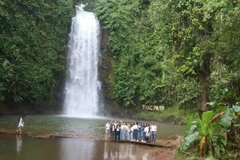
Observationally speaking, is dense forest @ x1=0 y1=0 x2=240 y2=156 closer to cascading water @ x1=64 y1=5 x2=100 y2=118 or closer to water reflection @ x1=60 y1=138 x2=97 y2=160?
cascading water @ x1=64 y1=5 x2=100 y2=118

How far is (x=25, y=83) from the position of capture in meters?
29.2

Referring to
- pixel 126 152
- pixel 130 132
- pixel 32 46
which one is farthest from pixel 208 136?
pixel 32 46

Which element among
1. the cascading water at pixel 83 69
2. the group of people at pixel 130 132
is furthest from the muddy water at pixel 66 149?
the cascading water at pixel 83 69

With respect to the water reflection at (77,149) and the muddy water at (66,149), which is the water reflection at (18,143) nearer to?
the muddy water at (66,149)

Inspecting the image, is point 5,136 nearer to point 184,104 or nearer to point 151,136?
point 151,136

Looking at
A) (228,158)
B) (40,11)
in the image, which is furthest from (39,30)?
(228,158)

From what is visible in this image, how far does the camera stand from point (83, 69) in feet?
121

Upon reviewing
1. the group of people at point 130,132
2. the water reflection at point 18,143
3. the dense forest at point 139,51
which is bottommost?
the water reflection at point 18,143

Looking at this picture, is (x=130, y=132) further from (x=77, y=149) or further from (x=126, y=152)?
(x=77, y=149)

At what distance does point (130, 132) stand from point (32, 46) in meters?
18.5

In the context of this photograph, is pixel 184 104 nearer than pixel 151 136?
No

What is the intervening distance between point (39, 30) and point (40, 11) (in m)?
2.09

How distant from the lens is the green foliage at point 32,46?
89.6ft

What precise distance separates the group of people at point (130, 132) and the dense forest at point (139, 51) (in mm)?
2993
